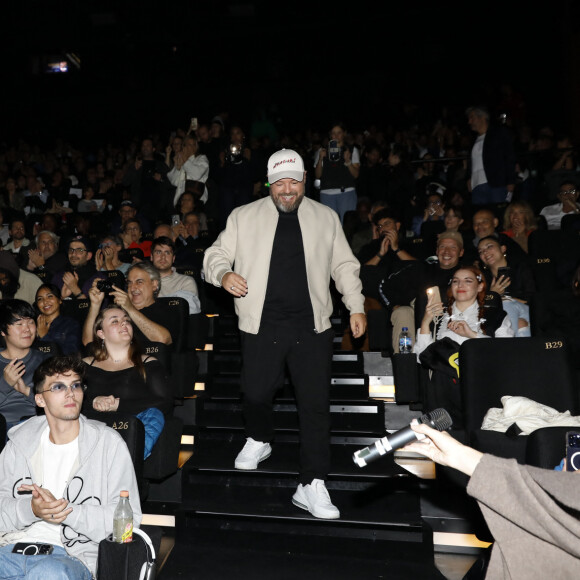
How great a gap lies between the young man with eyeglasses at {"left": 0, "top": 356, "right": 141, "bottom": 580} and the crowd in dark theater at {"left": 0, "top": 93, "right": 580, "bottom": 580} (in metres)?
0.02

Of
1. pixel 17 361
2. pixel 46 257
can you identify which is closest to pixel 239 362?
pixel 17 361

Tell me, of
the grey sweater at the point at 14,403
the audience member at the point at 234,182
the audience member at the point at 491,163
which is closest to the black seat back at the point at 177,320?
the grey sweater at the point at 14,403

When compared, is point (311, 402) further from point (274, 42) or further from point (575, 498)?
point (274, 42)

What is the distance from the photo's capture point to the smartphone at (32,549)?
246cm

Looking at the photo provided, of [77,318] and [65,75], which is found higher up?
[65,75]

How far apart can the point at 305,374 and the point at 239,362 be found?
170 centimetres

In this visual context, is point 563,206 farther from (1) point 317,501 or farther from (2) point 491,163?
(1) point 317,501

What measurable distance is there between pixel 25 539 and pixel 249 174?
521 cm

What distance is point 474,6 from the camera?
11.9m

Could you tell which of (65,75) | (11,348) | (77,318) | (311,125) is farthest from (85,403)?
(65,75)

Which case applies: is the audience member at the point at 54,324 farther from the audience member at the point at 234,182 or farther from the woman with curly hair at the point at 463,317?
the audience member at the point at 234,182

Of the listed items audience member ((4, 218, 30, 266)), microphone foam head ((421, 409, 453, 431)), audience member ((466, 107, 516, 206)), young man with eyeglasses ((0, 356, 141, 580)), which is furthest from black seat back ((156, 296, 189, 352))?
audience member ((466, 107, 516, 206))

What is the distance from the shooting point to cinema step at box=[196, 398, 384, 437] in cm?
403

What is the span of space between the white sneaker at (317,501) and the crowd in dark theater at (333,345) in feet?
0.03
